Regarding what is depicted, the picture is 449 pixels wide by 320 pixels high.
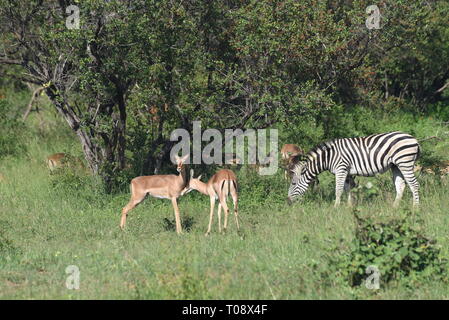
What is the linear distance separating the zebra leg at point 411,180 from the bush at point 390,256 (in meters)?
4.26

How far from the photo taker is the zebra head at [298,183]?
41.9ft

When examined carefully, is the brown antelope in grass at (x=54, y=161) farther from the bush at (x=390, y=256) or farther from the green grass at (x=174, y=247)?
the bush at (x=390, y=256)

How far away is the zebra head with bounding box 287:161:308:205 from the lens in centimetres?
1276

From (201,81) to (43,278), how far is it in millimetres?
5926

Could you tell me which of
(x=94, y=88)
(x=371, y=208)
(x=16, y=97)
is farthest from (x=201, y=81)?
(x=16, y=97)

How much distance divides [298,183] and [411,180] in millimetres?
1805

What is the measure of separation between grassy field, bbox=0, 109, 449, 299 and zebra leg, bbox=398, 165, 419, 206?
0.24m

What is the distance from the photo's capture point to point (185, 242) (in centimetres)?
983

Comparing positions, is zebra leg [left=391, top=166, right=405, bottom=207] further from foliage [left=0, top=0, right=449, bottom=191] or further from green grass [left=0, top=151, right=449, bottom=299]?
foliage [left=0, top=0, right=449, bottom=191]

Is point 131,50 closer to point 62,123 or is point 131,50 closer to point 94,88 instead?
point 94,88

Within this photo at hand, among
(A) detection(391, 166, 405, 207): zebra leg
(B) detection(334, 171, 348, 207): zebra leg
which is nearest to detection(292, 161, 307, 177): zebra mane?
(B) detection(334, 171, 348, 207): zebra leg

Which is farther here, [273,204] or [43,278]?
[273,204]
